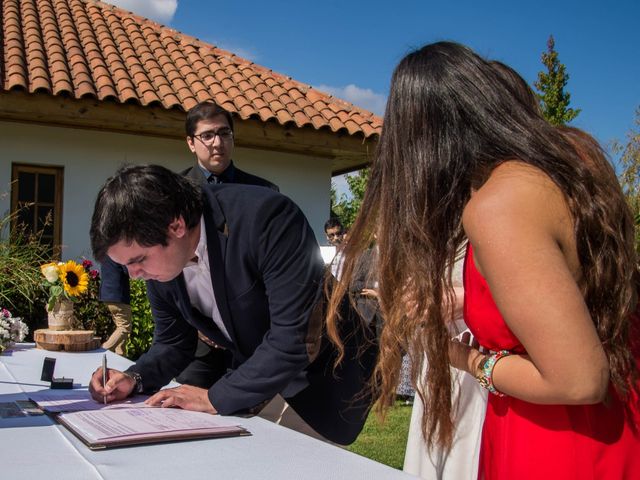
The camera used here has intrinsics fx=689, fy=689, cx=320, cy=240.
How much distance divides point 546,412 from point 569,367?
0.21m

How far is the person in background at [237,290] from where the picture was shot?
6.18 feet

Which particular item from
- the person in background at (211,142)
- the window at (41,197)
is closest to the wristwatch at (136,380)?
the person in background at (211,142)

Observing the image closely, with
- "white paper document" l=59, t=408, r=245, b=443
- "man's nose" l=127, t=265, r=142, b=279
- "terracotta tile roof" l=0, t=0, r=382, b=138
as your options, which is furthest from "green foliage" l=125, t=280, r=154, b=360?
"white paper document" l=59, t=408, r=245, b=443

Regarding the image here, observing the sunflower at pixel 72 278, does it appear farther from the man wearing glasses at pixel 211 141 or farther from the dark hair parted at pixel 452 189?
the dark hair parted at pixel 452 189

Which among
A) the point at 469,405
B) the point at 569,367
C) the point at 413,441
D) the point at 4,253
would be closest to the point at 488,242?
the point at 569,367

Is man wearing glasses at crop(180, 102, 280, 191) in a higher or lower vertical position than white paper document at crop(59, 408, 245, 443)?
higher

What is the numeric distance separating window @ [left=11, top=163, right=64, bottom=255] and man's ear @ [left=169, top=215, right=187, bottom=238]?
7.07 metres

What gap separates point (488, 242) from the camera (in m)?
1.15

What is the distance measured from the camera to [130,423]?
66.7 inches

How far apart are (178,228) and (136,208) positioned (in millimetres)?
147

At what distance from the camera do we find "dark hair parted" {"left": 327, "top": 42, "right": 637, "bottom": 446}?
1.23m

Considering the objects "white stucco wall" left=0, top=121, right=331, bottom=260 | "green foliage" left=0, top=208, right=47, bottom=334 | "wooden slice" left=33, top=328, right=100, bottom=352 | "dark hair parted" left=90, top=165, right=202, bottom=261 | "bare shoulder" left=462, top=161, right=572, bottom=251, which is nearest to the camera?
"bare shoulder" left=462, top=161, right=572, bottom=251

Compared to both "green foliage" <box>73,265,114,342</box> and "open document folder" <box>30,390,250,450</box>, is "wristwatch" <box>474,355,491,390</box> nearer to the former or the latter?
"open document folder" <box>30,390,250,450</box>

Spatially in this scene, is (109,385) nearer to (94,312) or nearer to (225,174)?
(225,174)
